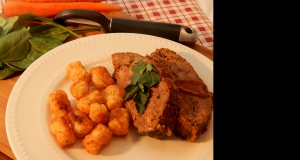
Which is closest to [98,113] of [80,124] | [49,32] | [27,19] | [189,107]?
[80,124]

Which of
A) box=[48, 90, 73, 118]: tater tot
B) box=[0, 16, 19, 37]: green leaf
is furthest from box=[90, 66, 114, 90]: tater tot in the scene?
box=[0, 16, 19, 37]: green leaf

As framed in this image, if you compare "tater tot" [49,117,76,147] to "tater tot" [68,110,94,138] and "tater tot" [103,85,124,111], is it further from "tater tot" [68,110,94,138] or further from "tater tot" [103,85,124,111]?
"tater tot" [103,85,124,111]

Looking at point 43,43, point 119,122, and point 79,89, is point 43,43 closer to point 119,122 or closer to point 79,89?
point 79,89

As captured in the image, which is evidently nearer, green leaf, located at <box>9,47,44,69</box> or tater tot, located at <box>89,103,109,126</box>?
tater tot, located at <box>89,103,109,126</box>

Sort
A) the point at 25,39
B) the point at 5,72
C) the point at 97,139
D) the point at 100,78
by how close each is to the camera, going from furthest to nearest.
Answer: the point at 25,39
the point at 5,72
the point at 100,78
the point at 97,139
